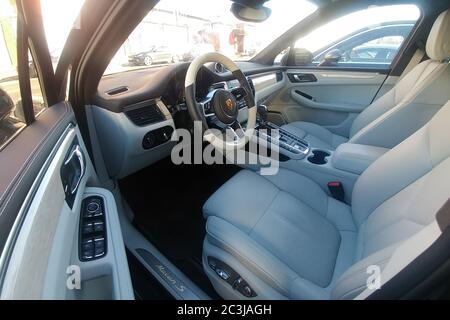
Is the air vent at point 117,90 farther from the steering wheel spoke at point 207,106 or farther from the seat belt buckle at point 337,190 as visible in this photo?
the seat belt buckle at point 337,190

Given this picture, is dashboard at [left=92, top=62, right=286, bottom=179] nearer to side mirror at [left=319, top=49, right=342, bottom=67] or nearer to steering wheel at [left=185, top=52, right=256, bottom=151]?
steering wheel at [left=185, top=52, right=256, bottom=151]

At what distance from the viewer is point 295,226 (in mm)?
1170

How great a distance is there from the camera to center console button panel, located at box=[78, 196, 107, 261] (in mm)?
776

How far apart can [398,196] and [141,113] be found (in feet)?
3.77

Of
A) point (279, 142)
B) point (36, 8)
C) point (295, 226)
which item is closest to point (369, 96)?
point (279, 142)

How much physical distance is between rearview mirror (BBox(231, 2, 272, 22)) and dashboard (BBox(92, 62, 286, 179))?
1.06 ft

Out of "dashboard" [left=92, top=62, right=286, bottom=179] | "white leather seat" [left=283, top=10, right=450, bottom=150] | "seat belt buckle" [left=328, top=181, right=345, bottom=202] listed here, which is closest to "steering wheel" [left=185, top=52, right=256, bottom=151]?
"dashboard" [left=92, top=62, right=286, bottom=179]

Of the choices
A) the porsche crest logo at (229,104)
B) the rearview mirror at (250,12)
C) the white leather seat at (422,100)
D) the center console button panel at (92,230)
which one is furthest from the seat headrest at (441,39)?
the center console button panel at (92,230)

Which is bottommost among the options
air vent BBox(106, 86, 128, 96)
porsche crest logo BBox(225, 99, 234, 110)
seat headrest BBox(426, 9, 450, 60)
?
porsche crest logo BBox(225, 99, 234, 110)

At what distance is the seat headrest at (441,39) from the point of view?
1.65m

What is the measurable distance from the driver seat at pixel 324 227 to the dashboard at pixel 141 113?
483mm

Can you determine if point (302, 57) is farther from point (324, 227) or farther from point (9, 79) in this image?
point (9, 79)

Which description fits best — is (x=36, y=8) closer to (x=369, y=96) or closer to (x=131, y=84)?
(x=131, y=84)

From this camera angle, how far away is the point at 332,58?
293 cm
